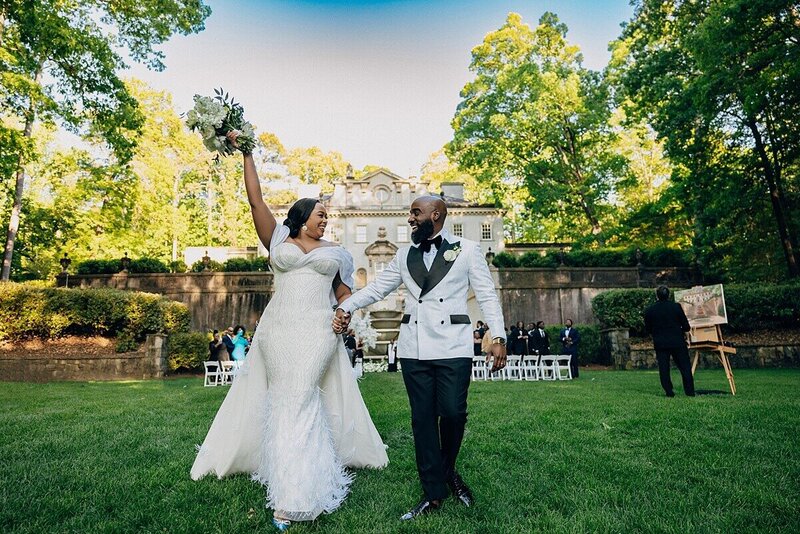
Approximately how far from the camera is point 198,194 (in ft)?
165

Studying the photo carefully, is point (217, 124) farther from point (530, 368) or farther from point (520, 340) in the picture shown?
point (520, 340)

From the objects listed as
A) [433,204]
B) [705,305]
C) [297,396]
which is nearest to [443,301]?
[433,204]

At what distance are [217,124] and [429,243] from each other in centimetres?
244

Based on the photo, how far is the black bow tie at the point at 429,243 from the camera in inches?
162

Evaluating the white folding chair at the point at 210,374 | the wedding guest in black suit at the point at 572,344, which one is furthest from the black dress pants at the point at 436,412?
the wedding guest in black suit at the point at 572,344

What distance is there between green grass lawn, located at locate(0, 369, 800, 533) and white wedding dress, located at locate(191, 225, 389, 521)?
0.19m

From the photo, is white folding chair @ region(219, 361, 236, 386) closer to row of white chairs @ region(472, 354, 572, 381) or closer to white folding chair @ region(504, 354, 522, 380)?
row of white chairs @ region(472, 354, 572, 381)

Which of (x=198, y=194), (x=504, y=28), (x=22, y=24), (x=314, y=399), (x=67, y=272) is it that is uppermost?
(x=504, y=28)

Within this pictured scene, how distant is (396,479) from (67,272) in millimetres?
33668

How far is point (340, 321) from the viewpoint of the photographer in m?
3.99

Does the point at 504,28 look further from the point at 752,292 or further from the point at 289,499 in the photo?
the point at 289,499

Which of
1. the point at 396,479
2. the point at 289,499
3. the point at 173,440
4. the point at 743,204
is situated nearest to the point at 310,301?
the point at 289,499

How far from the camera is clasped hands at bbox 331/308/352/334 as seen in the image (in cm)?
400

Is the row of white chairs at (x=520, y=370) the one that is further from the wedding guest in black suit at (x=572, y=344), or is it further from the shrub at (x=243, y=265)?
the shrub at (x=243, y=265)
